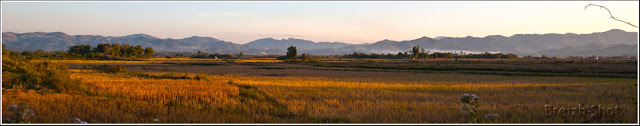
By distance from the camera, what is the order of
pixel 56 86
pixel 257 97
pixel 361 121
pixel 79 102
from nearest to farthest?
pixel 361 121
pixel 79 102
pixel 56 86
pixel 257 97

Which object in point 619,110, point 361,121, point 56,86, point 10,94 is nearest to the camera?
point 361,121

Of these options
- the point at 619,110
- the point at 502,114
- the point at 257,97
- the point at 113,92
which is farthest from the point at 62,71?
the point at 619,110

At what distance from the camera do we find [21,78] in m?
16.5

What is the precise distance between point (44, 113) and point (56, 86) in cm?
618

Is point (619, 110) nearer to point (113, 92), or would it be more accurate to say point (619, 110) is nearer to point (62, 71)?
point (113, 92)

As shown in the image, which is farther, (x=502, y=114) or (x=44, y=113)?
(x=502, y=114)

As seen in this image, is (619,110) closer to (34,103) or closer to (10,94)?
(34,103)

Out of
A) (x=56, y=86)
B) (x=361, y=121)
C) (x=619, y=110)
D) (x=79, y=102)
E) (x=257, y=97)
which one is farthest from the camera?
(x=257, y=97)

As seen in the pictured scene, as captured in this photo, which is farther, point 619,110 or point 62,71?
point 62,71

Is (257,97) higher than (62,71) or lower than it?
lower

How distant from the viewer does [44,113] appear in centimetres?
1073

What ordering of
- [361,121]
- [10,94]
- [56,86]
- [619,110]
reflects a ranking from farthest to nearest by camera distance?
[56,86] < [10,94] < [619,110] < [361,121]

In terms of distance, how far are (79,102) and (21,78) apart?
20.3 feet

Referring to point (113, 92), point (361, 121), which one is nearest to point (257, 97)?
point (113, 92)
